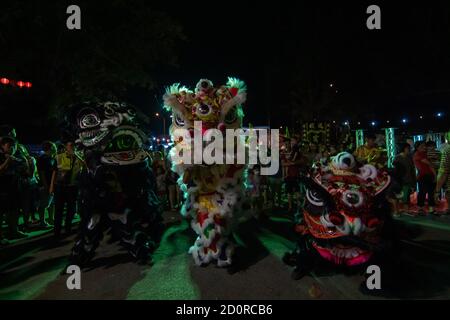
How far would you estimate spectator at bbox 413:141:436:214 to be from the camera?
323 inches

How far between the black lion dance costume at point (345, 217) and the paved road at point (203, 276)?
288 mm

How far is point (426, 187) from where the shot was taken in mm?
8297

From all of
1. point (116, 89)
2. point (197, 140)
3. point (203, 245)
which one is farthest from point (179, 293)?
point (116, 89)

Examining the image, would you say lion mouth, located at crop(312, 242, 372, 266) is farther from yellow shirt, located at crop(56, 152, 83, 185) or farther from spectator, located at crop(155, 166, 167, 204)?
spectator, located at crop(155, 166, 167, 204)

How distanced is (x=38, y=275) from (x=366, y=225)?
13.8 feet

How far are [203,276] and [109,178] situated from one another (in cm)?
189

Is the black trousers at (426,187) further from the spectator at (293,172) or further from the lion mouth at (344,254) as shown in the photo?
the lion mouth at (344,254)

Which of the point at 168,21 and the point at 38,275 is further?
the point at 168,21

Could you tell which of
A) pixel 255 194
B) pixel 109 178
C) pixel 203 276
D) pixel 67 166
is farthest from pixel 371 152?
pixel 67 166

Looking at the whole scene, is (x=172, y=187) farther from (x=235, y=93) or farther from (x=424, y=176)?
(x=424, y=176)

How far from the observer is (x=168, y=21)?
13.6m

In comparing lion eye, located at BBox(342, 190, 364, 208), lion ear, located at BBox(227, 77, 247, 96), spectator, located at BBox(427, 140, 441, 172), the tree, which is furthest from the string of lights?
spectator, located at BBox(427, 140, 441, 172)

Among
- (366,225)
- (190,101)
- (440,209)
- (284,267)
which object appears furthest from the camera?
(440,209)
